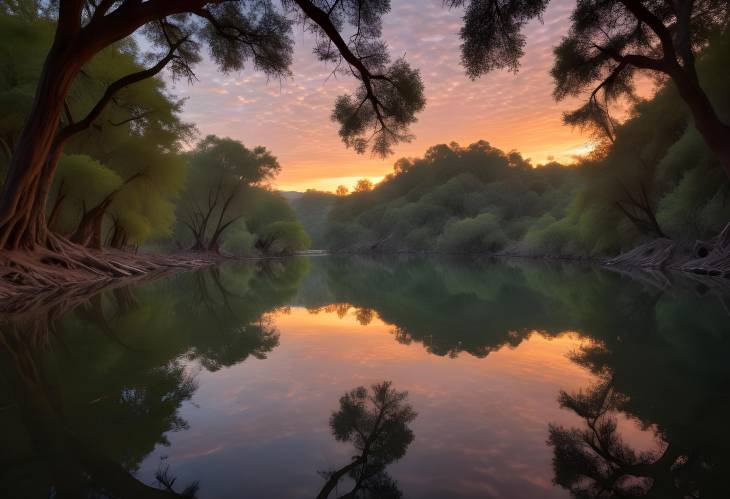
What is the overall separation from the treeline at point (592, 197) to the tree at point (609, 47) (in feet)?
12.0

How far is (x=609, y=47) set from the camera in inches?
408

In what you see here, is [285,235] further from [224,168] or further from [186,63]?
[186,63]

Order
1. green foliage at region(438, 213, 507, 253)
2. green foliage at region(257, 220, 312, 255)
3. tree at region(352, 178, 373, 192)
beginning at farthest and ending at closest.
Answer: tree at region(352, 178, 373, 192) < green foliage at region(438, 213, 507, 253) < green foliage at region(257, 220, 312, 255)

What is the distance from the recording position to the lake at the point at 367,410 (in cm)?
199

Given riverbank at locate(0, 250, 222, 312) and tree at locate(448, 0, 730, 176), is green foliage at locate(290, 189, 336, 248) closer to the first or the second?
riverbank at locate(0, 250, 222, 312)

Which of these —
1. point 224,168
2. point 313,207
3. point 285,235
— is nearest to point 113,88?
point 224,168

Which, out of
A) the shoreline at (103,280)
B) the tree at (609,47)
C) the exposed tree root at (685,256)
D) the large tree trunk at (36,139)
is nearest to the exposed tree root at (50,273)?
the shoreline at (103,280)

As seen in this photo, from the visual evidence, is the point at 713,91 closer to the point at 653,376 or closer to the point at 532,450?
the point at 653,376

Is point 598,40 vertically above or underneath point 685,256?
above

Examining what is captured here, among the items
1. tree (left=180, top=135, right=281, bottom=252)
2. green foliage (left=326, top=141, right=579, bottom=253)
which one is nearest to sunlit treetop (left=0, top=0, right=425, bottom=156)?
tree (left=180, top=135, right=281, bottom=252)

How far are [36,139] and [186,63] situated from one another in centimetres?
445

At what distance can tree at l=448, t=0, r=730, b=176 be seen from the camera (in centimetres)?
846

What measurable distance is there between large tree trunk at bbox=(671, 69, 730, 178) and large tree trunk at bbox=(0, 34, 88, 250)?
42.0 feet

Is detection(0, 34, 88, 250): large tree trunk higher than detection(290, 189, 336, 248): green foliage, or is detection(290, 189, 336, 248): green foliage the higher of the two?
detection(290, 189, 336, 248): green foliage
